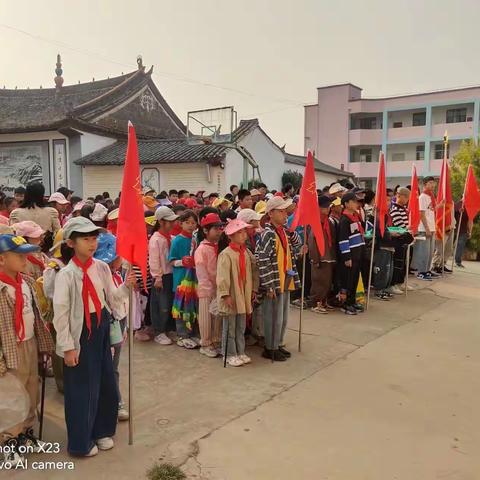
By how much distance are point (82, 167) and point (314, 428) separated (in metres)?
16.8

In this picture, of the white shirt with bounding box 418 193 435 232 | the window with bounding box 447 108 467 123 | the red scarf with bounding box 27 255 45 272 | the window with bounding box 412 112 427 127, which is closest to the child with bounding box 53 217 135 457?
the red scarf with bounding box 27 255 45 272

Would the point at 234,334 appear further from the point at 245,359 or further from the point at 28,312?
the point at 28,312

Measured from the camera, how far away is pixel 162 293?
17.9ft

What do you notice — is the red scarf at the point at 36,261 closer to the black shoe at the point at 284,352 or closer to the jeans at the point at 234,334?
the jeans at the point at 234,334

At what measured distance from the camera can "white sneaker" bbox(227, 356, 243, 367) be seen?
4.77 m

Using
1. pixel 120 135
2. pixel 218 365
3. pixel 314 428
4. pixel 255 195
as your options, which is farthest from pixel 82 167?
pixel 314 428

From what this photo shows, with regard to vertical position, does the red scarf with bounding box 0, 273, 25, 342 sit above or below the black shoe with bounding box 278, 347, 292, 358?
above

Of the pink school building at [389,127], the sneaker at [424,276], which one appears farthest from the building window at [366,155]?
the sneaker at [424,276]

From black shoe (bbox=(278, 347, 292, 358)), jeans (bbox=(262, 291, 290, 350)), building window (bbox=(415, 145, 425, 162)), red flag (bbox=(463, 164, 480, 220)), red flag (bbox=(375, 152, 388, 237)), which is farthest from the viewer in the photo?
building window (bbox=(415, 145, 425, 162))

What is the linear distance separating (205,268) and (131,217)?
73.4 inches

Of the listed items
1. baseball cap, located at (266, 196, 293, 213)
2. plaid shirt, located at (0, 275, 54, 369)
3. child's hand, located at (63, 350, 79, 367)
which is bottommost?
child's hand, located at (63, 350, 79, 367)

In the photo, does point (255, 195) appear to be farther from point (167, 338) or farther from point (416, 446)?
point (416, 446)

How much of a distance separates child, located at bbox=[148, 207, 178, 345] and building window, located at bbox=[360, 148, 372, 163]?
35.6m

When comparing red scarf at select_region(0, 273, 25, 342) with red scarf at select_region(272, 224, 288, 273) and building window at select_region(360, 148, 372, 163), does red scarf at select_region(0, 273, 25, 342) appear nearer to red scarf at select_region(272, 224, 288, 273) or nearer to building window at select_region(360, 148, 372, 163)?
red scarf at select_region(272, 224, 288, 273)
